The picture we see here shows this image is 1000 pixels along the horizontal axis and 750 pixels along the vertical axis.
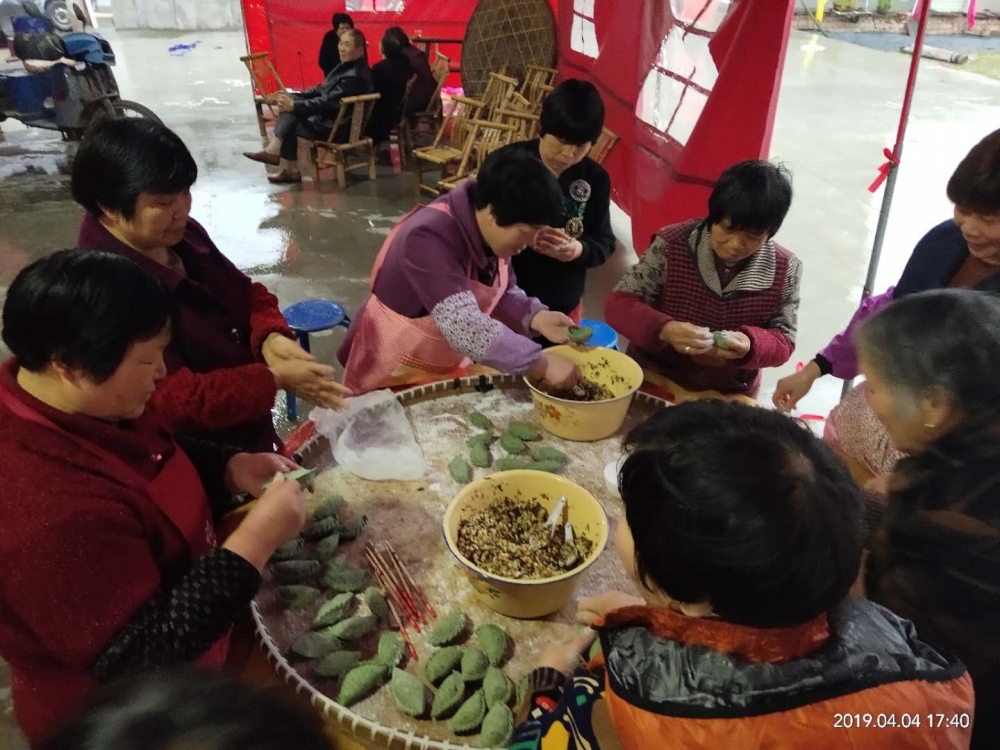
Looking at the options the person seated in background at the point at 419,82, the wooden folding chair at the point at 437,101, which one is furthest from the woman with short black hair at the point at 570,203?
the wooden folding chair at the point at 437,101

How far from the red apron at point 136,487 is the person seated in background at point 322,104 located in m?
5.73

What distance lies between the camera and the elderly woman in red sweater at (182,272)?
4.99ft

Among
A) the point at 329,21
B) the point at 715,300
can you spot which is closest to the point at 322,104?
the point at 329,21

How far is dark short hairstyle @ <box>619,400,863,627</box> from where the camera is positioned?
2.52ft

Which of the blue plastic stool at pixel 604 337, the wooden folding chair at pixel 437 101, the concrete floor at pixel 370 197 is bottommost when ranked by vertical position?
the concrete floor at pixel 370 197

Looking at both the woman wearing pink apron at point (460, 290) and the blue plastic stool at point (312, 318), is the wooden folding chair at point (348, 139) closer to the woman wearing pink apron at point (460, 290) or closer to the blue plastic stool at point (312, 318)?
the blue plastic stool at point (312, 318)

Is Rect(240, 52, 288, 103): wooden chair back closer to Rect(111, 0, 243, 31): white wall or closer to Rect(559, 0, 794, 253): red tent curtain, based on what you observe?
Rect(559, 0, 794, 253): red tent curtain

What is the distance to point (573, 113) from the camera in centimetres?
246

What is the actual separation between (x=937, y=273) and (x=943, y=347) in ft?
3.04

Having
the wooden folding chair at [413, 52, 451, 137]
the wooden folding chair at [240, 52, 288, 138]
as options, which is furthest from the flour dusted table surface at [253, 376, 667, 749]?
the wooden folding chair at [240, 52, 288, 138]

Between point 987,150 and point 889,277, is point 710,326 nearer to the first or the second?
point 987,150

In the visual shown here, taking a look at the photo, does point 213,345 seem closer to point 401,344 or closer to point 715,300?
point 401,344

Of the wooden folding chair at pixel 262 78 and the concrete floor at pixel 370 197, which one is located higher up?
the wooden folding chair at pixel 262 78

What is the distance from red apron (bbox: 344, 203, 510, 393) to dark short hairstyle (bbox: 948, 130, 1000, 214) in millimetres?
1185
